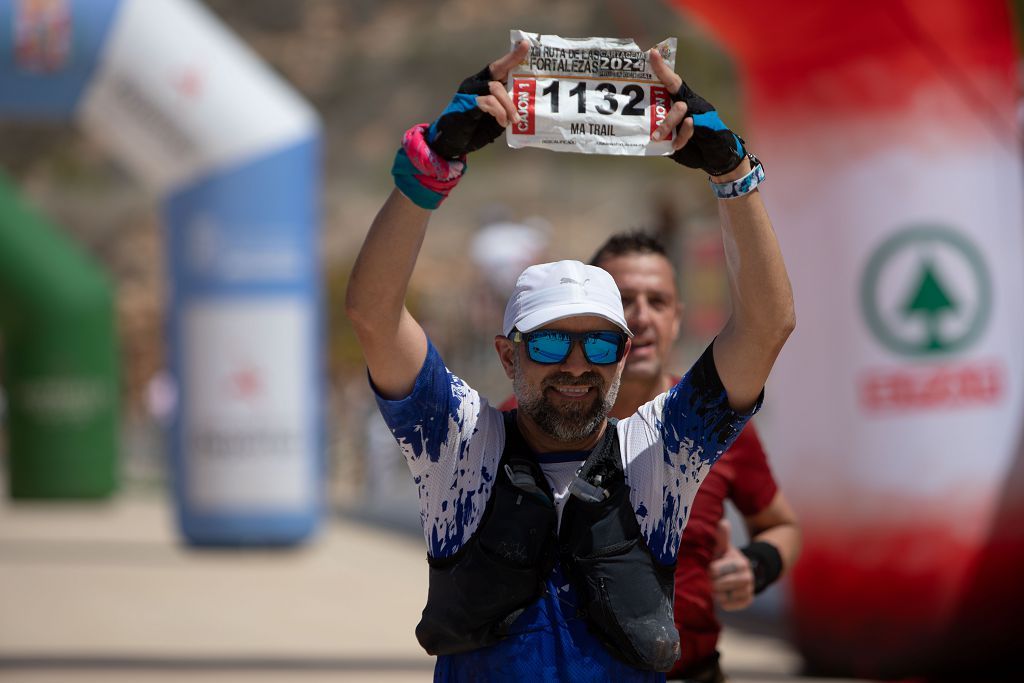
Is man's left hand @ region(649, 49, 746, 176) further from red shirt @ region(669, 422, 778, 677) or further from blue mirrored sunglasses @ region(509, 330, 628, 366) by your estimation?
red shirt @ region(669, 422, 778, 677)

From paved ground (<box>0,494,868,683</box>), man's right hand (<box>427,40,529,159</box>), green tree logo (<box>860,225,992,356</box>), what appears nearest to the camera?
man's right hand (<box>427,40,529,159</box>)

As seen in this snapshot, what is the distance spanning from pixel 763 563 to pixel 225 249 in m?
7.89

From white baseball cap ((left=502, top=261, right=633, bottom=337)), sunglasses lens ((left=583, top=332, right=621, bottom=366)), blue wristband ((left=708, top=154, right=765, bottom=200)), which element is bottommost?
sunglasses lens ((left=583, top=332, right=621, bottom=366))

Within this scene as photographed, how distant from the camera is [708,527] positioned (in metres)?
3.17

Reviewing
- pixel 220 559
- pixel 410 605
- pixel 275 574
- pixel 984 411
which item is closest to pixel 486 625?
pixel 984 411

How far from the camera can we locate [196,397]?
34.4ft

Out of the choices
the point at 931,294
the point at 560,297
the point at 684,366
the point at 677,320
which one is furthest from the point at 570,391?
the point at 684,366

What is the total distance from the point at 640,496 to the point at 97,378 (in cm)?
1481

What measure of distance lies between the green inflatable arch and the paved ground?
258 cm

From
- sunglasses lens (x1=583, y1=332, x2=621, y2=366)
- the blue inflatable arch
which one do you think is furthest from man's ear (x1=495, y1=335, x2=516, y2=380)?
the blue inflatable arch

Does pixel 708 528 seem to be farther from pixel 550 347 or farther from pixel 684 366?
pixel 684 366

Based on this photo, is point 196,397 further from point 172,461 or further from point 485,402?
point 485,402

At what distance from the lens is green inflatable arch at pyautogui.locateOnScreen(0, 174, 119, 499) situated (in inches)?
615

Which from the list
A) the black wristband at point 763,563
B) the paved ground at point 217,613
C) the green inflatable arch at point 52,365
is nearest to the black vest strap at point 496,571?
the black wristband at point 763,563
